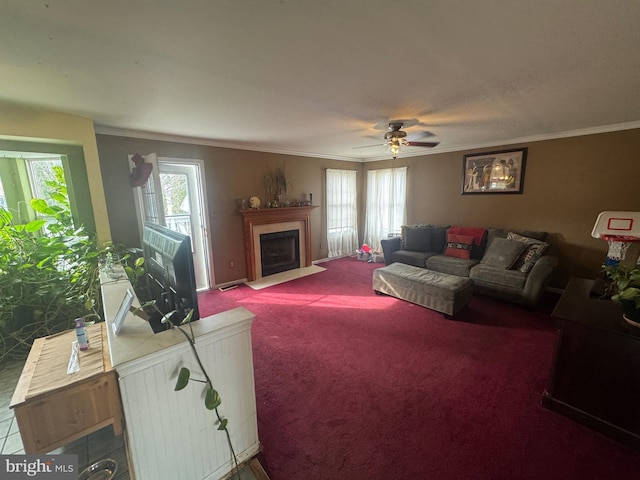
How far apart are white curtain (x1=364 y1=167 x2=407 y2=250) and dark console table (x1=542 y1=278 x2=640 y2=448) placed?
378 cm

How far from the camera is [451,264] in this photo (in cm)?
393

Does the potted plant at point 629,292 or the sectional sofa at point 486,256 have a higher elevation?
the potted plant at point 629,292

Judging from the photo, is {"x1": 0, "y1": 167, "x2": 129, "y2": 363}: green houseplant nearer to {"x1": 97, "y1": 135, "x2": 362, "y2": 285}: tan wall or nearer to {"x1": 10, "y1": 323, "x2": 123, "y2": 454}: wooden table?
{"x1": 97, "y1": 135, "x2": 362, "y2": 285}: tan wall

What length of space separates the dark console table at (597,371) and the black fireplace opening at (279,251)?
387 centimetres

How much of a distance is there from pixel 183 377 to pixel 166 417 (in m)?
0.32

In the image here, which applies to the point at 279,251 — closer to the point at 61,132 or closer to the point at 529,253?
the point at 61,132

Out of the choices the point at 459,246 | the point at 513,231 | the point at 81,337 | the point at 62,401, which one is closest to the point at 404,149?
the point at 459,246

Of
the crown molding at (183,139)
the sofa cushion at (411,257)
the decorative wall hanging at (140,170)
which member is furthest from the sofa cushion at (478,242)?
the decorative wall hanging at (140,170)

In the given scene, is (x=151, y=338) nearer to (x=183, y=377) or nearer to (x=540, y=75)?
(x=183, y=377)

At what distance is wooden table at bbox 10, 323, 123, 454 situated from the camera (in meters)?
1.05

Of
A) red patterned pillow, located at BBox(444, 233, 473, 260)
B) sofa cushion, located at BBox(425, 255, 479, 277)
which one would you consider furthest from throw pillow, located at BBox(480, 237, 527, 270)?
red patterned pillow, located at BBox(444, 233, 473, 260)

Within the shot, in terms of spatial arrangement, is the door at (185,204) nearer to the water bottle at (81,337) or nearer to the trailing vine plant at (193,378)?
the water bottle at (81,337)

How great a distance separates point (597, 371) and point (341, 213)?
181 inches

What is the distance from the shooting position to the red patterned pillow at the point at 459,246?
4.12m
